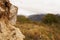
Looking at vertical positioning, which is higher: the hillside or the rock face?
the rock face

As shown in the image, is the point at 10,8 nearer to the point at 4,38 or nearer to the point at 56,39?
the point at 4,38

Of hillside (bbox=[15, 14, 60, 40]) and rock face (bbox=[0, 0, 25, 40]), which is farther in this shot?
hillside (bbox=[15, 14, 60, 40])

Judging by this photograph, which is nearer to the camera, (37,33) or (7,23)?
(7,23)

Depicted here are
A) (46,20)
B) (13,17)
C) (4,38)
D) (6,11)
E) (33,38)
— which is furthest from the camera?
(46,20)

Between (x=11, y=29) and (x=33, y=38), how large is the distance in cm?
1243

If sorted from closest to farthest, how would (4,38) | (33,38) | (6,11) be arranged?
(4,38) → (6,11) → (33,38)

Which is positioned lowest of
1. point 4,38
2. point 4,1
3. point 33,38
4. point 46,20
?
point 46,20

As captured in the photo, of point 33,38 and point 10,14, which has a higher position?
point 10,14

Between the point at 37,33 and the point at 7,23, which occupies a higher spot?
the point at 7,23

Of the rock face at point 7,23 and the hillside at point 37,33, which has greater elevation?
the rock face at point 7,23

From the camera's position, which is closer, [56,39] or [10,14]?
[10,14]

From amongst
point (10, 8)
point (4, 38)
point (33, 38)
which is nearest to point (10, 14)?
point (10, 8)

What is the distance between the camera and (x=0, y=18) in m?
10.3

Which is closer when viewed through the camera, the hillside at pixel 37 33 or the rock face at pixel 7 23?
the rock face at pixel 7 23
